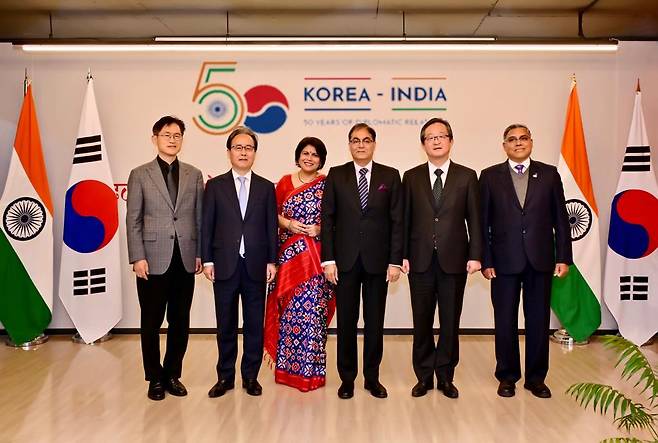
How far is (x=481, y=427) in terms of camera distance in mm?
3447

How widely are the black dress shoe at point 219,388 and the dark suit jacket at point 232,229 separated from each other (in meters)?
0.72

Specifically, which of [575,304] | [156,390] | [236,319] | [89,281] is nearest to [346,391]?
[236,319]

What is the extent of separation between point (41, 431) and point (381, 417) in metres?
1.96

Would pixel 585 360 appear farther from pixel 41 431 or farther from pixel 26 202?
pixel 26 202

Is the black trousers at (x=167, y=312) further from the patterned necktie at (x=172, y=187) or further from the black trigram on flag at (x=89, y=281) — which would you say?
the black trigram on flag at (x=89, y=281)

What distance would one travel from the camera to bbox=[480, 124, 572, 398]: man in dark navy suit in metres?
3.91

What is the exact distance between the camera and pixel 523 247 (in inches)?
154

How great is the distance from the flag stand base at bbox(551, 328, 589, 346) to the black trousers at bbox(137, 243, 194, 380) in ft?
11.3

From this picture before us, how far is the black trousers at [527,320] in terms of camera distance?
3986mm

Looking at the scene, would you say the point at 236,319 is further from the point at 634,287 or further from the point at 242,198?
the point at 634,287

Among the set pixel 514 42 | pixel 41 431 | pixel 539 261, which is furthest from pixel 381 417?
pixel 514 42

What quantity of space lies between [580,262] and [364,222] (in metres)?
2.75

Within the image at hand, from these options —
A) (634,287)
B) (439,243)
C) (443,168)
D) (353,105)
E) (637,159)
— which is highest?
(353,105)

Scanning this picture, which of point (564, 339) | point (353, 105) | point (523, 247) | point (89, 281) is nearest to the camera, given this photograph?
point (523, 247)
